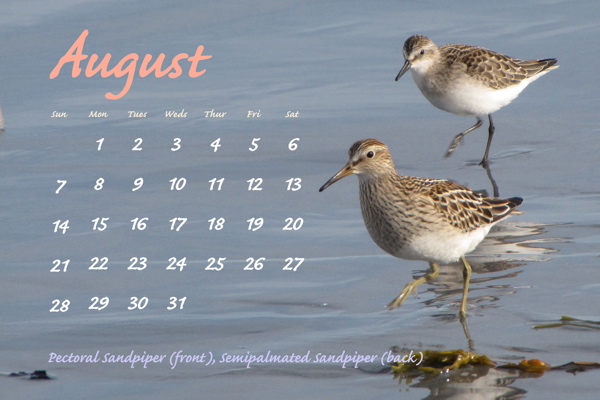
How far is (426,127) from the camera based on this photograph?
13.0 m

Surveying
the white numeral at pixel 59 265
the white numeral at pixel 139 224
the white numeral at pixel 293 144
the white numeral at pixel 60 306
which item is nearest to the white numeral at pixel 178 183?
the white numeral at pixel 139 224

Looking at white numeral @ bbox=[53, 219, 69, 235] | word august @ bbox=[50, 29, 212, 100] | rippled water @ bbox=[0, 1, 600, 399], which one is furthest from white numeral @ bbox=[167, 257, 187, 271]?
word august @ bbox=[50, 29, 212, 100]

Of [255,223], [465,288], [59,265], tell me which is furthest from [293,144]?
[465,288]

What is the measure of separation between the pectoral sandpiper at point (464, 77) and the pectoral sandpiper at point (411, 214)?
4599 mm

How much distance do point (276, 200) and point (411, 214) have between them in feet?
9.16

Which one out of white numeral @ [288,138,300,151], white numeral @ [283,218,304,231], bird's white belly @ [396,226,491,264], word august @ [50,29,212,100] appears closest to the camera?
bird's white belly @ [396,226,491,264]

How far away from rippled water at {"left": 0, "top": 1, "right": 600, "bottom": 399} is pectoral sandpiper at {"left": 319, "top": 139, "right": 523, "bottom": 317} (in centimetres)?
35

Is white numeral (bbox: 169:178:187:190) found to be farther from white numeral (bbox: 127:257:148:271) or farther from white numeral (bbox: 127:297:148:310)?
white numeral (bbox: 127:297:148:310)

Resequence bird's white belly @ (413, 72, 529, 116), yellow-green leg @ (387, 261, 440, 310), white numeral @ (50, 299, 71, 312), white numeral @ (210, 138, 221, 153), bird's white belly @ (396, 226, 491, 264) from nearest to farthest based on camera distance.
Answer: yellow-green leg @ (387, 261, 440, 310) → bird's white belly @ (396, 226, 491, 264) → white numeral @ (50, 299, 71, 312) → white numeral @ (210, 138, 221, 153) → bird's white belly @ (413, 72, 529, 116)

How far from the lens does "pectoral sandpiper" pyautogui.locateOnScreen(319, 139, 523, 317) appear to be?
25.4ft

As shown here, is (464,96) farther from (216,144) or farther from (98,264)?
(98,264)

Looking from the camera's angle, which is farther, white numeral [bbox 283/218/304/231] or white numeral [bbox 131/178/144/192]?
white numeral [bbox 131/178/144/192]

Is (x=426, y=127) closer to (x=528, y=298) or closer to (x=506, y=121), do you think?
(x=506, y=121)

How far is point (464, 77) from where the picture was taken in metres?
12.9
